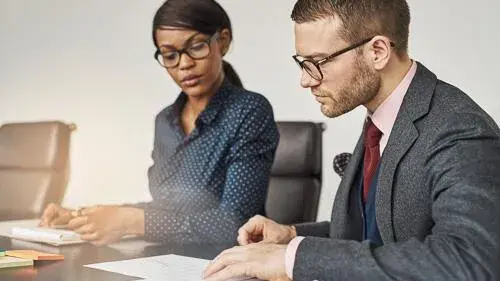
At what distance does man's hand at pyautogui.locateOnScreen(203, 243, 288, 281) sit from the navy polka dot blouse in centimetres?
73

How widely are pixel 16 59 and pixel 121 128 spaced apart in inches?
37.8

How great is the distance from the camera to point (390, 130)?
1.61m

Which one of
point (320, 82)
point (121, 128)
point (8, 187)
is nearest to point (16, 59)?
point (121, 128)

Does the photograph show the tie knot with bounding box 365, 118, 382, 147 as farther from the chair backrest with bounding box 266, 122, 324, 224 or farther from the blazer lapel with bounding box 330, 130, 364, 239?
the chair backrest with bounding box 266, 122, 324, 224

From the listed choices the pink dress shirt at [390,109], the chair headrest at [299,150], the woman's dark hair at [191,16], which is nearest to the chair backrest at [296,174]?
the chair headrest at [299,150]

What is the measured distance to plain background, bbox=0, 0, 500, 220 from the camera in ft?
10.8

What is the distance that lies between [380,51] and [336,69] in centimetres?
10

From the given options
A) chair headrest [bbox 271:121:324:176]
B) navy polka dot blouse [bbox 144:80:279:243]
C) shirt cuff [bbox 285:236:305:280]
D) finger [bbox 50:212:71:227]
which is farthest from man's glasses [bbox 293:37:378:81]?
chair headrest [bbox 271:121:324:176]

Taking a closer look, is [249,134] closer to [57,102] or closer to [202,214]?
[202,214]

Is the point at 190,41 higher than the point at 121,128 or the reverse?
higher

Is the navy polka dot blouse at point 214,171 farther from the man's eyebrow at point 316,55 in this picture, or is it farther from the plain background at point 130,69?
the plain background at point 130,69

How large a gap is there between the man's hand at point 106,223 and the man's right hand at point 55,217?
0.11 metres

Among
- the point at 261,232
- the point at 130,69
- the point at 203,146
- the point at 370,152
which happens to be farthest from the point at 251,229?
the point at 130,69

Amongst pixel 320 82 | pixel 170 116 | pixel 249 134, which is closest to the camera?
pixel 320 82
